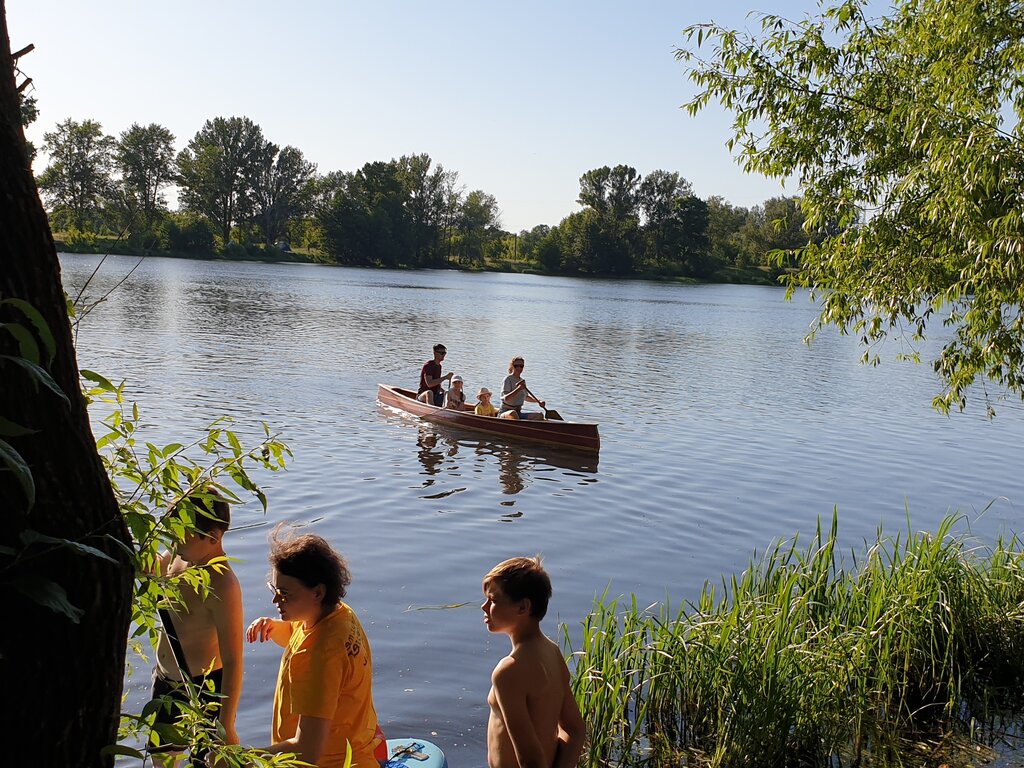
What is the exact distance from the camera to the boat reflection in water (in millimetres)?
15156

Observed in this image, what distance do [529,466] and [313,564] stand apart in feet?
42.0

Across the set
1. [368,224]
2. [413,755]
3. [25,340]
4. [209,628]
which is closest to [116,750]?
[25,340]

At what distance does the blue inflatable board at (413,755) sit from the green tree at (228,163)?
4180 inches

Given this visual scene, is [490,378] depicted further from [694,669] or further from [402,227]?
[402,227]

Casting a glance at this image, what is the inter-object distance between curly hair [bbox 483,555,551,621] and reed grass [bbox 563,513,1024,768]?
1.89 metres

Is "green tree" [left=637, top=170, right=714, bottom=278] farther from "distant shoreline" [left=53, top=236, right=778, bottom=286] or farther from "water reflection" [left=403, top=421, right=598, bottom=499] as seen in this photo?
"water reflection" [left=403, top=421, right=598, bottom=499]

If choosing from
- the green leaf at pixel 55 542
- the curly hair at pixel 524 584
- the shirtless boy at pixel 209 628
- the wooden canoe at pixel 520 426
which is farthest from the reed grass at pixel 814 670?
the wooden canoe at pixel 520 426

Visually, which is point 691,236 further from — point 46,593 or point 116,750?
point 46,593

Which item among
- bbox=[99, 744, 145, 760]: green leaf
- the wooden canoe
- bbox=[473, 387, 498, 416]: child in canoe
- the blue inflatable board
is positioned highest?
bbox=[99, 744, 145, 760]: green leaf

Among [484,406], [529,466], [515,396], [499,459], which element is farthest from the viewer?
[484,406]

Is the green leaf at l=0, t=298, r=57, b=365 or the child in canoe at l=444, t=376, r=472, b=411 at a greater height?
the green leaf at l=0, t=298, r=57, b=365

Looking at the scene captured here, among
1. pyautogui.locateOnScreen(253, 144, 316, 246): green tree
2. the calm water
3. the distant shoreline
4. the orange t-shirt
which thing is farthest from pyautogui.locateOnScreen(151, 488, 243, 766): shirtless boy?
pyautogui.locateOnScreen(253, 144, 316, 246): green tree

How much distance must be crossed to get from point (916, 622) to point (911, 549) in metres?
1.16

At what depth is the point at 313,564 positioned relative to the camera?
10.9 feet
